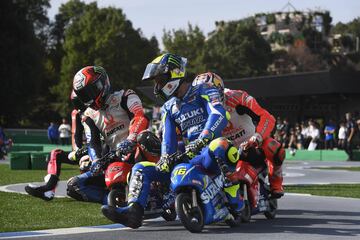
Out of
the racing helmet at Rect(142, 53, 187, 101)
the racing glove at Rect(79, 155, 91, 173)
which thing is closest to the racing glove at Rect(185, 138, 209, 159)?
the racing helmet at Rect(142, 53, 187, 101)

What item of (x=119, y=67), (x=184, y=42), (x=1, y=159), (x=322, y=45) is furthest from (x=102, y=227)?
(x=322, y=45)

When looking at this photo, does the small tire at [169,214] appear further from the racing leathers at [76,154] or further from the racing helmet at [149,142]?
the racing leathers at [76,154]

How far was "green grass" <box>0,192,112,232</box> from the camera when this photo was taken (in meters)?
10.5

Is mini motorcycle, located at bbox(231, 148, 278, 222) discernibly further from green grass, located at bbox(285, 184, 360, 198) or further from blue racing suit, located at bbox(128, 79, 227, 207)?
green grass, located at bbox(285, 184, 360, 198)

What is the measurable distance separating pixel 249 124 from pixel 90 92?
2241mm

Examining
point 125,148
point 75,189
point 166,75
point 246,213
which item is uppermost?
point 166,75

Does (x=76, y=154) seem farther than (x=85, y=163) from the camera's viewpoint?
Yes

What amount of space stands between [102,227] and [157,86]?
1.86m

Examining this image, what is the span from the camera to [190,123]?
10094mm

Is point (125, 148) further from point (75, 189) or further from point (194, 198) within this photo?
point (194, 198)

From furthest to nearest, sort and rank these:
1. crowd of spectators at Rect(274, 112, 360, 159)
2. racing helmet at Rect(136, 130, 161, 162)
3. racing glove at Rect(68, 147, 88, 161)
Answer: crowd of spectators at Rect(274, 112, 360, 159), racing glove at Rect(68, 147, 88, 161), racing helmet at Rect(136, 130, 161, 162)

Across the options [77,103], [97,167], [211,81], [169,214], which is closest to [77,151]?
[77,103]

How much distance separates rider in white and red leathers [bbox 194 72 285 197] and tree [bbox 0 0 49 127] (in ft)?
184

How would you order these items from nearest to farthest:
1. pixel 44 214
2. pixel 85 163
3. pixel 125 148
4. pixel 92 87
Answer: pixel 125 148 < pixel 92 87 < pixel 44 214 < pixel 85 163
